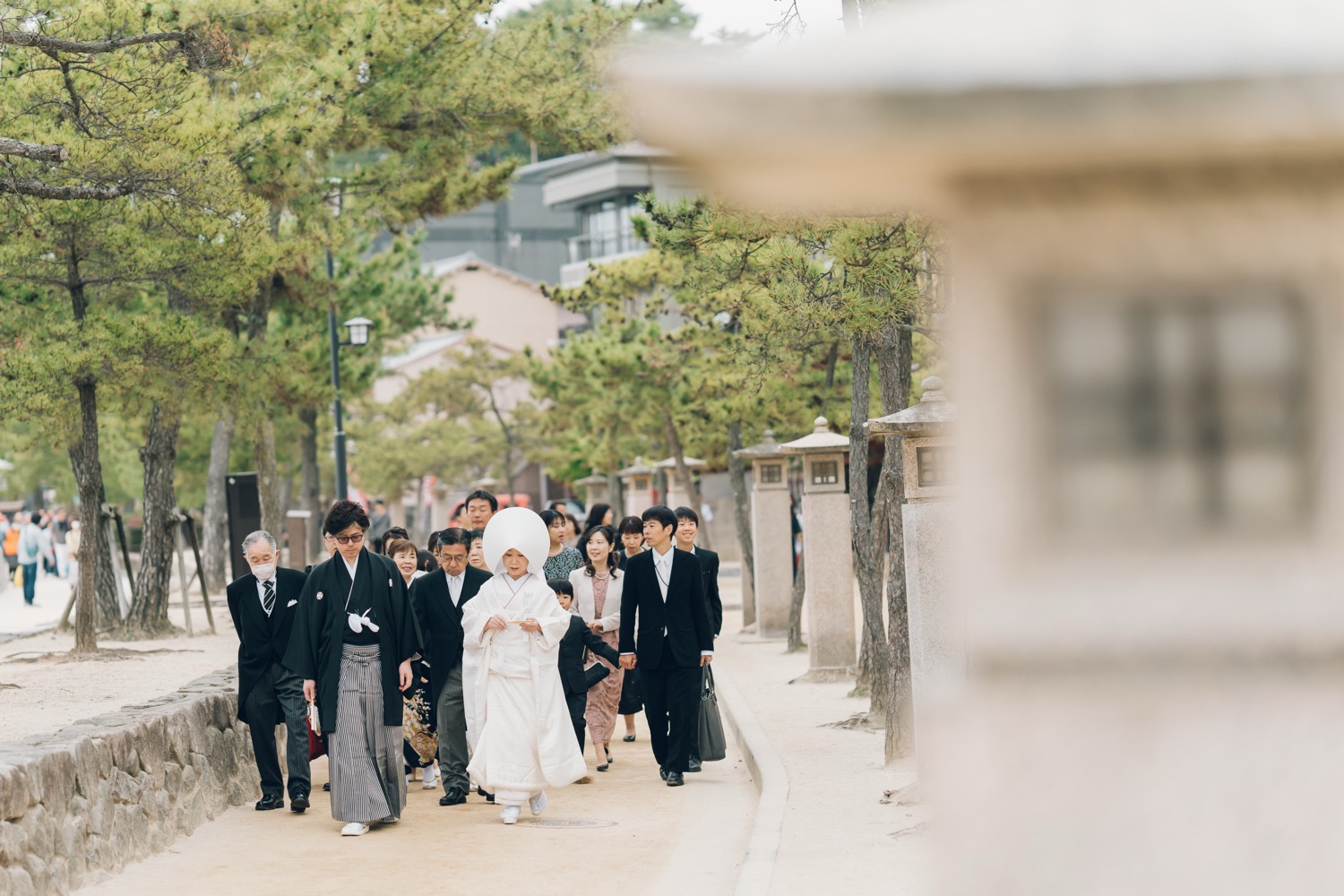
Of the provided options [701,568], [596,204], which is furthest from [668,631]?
[596,204]

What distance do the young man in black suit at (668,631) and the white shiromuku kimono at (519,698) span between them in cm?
117

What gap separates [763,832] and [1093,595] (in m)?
5.69

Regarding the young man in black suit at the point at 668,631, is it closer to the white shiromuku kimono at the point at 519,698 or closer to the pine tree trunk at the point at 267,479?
the white shiromuku kimono at the point at 519,698

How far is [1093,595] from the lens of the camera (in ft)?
10.9

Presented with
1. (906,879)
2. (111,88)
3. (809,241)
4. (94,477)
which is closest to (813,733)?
(809,241)

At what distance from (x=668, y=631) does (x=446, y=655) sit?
149 centimetres

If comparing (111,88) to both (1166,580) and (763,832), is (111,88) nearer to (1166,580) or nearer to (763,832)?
(763,832)

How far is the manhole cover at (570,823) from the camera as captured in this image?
989 cm

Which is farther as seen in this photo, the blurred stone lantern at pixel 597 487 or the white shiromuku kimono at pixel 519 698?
the blurred stone lantern at pixel 597 487

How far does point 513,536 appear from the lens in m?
10.2

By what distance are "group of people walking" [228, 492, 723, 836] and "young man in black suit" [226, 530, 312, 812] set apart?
0.4 inches

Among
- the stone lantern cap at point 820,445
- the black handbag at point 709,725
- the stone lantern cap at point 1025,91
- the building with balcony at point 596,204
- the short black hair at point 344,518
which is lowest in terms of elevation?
the black handbag at point 709,725

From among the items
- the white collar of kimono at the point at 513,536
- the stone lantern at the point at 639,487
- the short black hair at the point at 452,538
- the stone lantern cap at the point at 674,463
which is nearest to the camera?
the white collar of kimono at the point at 513,536

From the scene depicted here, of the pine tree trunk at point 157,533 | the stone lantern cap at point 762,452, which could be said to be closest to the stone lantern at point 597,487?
the stone lantern cap at point 762,452
